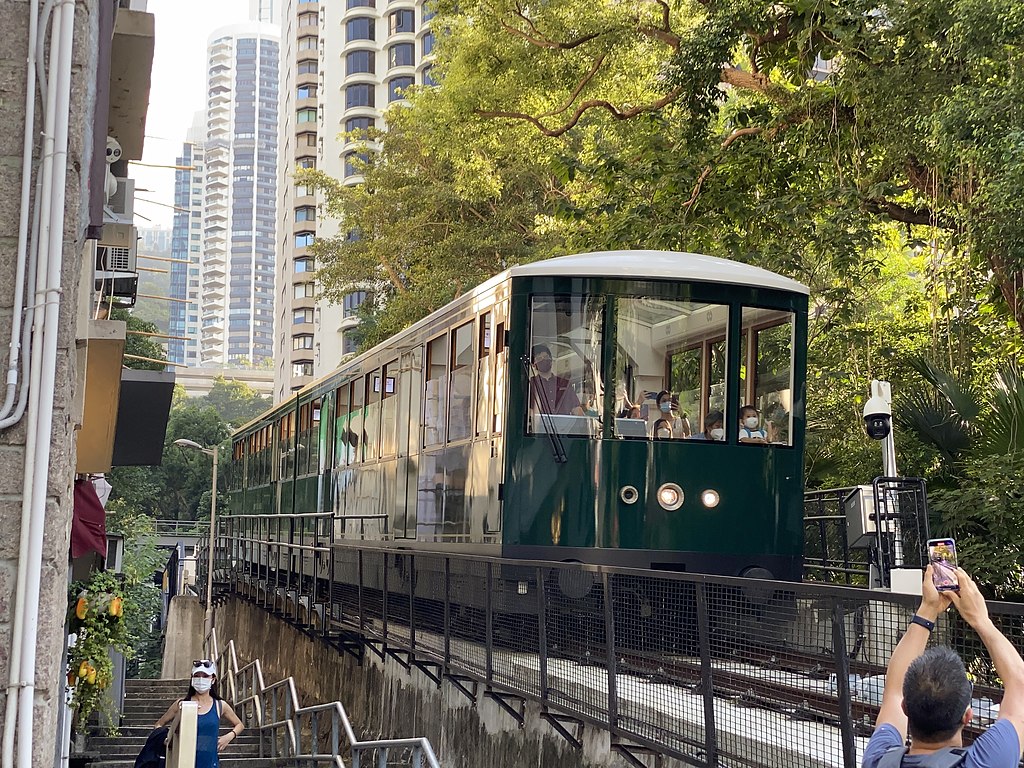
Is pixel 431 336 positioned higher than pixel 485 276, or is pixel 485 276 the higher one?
pixel 485 276

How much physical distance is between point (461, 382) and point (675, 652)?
5809 millimetres

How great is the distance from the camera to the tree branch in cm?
1700

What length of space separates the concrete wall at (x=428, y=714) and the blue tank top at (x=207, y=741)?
1.90 metres

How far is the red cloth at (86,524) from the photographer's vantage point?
9969mm

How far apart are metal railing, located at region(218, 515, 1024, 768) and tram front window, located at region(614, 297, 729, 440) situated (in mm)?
1975

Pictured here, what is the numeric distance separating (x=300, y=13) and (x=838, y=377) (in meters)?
86.5

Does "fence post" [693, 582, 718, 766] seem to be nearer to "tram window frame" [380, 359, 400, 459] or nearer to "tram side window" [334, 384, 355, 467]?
"tram window frame" [380, 359, 400, 459]

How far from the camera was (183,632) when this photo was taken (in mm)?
48250

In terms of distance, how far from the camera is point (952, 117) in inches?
488

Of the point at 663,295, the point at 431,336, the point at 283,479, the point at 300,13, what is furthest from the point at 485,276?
the point at 300,13

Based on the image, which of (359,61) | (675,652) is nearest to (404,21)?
(359,61)

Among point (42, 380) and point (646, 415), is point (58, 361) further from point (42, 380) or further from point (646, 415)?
point (646, 415)

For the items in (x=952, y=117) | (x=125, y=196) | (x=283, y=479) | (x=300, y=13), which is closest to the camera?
(x=125, y=196)

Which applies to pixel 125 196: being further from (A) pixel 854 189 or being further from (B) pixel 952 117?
(A) pixel 854 189
